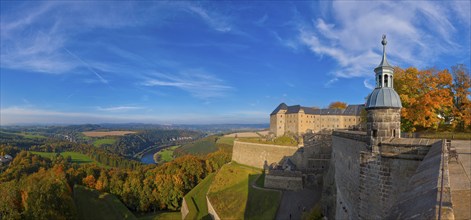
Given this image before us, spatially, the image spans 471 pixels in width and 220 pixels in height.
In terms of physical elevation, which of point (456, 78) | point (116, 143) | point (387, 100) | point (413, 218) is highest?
point (456, 78)

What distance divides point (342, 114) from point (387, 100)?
63.8 metres

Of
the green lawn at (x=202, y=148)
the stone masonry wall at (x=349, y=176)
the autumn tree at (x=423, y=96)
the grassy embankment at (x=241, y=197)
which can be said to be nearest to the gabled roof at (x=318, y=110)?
the grassy embankment at (x=241, y=197)

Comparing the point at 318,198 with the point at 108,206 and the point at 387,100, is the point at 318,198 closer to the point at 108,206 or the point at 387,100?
the point at 387,100

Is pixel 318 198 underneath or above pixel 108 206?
above

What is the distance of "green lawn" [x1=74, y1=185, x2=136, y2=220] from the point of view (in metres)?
37.1

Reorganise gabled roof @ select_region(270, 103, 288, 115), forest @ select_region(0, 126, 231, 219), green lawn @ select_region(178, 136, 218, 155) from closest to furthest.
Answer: forest @ select_region(0, 126, 231, 219) → gabled roof @ select_region(270, 103, 288, 115) → green lawn @ select_region(178, 136, 218, 155)

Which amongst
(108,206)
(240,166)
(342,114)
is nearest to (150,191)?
(108,206)

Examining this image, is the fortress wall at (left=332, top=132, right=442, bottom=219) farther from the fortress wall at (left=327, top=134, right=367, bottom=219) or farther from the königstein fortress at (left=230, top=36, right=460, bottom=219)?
the fortress wall at (left=327, top=134, right=367, bottom=219)

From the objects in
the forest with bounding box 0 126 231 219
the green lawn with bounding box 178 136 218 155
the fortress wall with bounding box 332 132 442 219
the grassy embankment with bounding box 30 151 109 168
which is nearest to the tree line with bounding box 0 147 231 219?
the forest with bounding box 0 126 231 219

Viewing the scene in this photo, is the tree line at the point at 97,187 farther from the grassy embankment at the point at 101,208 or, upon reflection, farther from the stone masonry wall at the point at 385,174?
the stone masonry wall at the point at 385,174

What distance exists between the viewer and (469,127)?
22.2 metres

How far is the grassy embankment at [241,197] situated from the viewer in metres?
31.7

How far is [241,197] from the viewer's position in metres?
35.4

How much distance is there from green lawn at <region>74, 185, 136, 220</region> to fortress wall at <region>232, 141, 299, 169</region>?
20.5m
